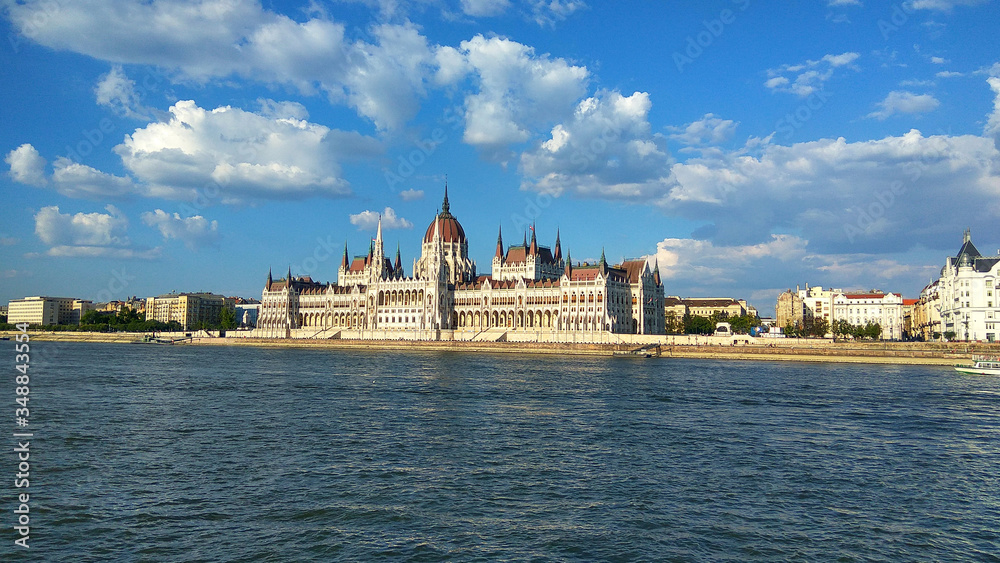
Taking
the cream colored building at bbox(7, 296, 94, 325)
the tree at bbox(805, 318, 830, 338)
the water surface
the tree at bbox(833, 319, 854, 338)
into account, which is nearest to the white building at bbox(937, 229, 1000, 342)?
the tree at bbox(805, 318, 830, 338)

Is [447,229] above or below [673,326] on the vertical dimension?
above

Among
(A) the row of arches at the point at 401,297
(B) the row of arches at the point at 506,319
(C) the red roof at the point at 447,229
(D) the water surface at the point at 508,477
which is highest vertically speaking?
(C) the red roof at the point at 447,229

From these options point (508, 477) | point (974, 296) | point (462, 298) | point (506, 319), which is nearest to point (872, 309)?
point (974, 296)

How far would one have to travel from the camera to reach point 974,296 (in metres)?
92.6

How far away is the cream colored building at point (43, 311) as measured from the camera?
185875 millimetres

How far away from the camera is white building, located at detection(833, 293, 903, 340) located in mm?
151875

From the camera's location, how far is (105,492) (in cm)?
1838

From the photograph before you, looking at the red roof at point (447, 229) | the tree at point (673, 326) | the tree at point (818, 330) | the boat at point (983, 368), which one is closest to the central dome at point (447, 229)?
the red roof at point (447, 229)

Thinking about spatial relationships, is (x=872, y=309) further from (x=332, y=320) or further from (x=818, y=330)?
(x=332, y=320)

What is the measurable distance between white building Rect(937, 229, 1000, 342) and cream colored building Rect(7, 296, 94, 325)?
192060 millimetres

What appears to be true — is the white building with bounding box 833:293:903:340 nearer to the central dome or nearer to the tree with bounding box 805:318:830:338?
the tree with bounding box 805:318:830:338

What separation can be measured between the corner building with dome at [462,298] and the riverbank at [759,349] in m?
10.0

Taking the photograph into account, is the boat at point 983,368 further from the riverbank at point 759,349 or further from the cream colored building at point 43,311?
the cream colored building at point 43,311

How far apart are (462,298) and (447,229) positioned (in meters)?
18.6
